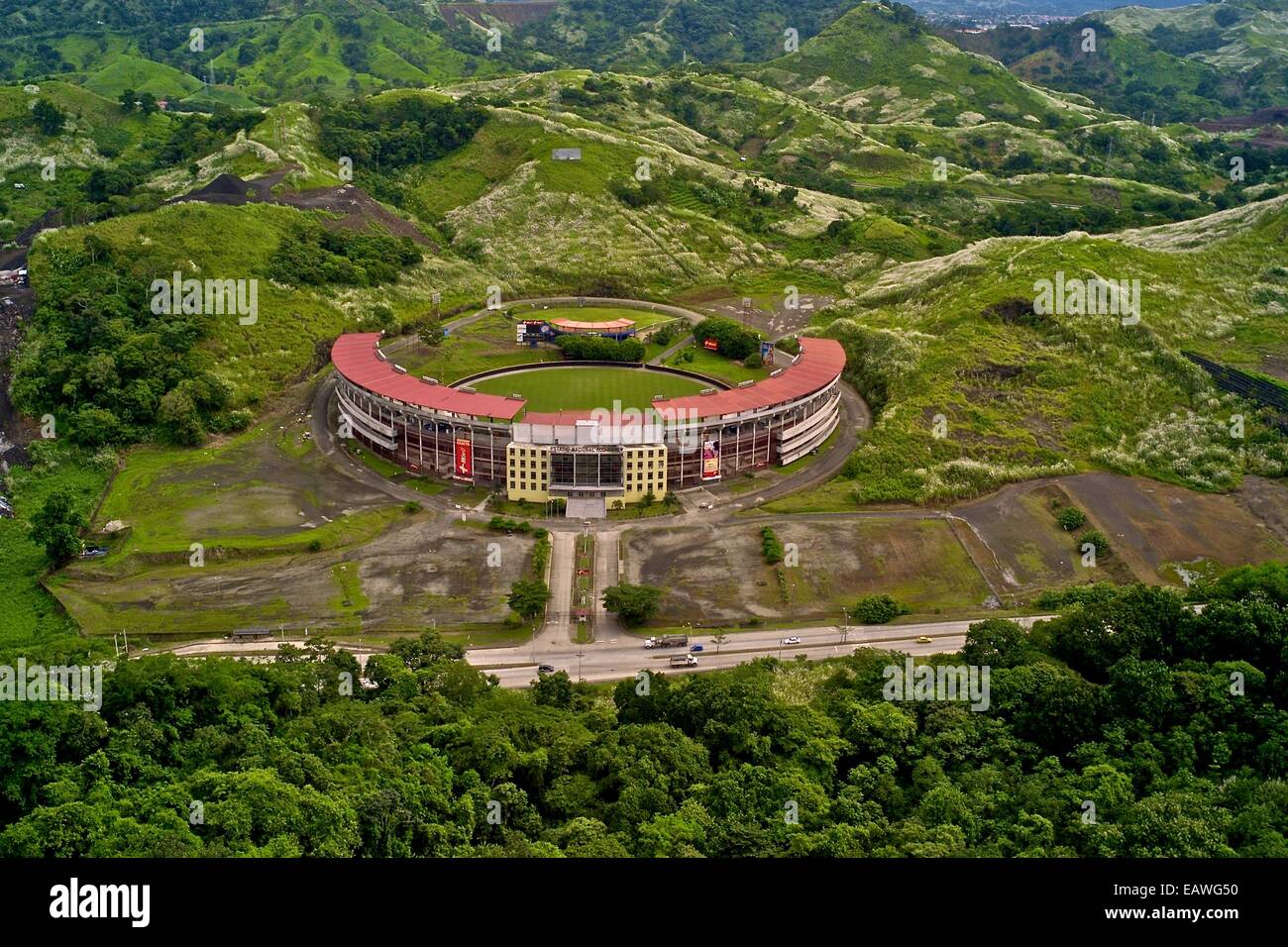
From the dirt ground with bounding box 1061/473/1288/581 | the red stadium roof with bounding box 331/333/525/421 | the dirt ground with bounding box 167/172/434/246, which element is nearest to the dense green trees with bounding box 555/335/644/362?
the red stadium roof with bounding box 331/333/525/421

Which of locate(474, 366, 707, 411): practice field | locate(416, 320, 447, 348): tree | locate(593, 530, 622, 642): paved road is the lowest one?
locate(593, 530, 622, 642): paved road

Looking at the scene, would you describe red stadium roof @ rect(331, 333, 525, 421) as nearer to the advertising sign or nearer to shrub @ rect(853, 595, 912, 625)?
the advertising sign

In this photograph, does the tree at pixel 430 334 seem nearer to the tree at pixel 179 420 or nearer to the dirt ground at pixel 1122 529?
the tree at pixel 179 420

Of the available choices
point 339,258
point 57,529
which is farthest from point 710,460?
point 339,258

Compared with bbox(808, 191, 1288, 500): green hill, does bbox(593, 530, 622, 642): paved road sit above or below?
below

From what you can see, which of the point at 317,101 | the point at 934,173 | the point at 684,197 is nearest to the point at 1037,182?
the point at 934,173

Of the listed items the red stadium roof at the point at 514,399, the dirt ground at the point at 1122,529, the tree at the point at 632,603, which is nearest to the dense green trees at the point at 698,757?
the tree at the point at 632,603
